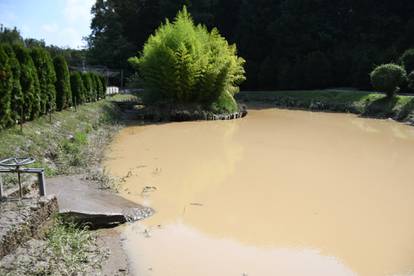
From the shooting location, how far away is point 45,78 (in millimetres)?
9281

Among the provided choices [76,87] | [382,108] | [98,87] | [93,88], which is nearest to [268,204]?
[76,87]

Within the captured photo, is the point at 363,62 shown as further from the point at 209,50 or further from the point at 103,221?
the point at 103,221

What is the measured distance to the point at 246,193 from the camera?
6082mm

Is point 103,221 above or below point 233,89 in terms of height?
below

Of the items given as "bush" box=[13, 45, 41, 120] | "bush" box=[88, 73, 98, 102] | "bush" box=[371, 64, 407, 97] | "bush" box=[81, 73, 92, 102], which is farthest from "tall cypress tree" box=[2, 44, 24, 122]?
"bush" box=[371, 64, 407, 97]

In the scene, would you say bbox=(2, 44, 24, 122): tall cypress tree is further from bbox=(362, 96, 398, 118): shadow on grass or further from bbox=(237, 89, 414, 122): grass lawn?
bbox=(362, 96, 398, 118): shadow on grass

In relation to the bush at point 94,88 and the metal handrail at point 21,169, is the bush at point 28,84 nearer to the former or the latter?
the metal handrail at point 21,169

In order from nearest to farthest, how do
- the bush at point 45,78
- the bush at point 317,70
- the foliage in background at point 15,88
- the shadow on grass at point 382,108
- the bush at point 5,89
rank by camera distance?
the bush at point 5,89
the foliage in background at point 15,88
the bush at point 45,78
the shadow on grass at point 382,108
the bush at point 317,70

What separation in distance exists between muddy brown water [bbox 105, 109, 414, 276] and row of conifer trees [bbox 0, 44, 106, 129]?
1.75 meters

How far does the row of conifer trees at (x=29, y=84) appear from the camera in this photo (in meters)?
7.13

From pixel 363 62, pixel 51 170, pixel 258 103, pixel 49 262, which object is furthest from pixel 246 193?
pixel 363 62

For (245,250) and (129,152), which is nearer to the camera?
(245,250)

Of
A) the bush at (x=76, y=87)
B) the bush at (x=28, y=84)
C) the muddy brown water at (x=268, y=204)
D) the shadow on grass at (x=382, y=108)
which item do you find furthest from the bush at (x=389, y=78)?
the bush at (x=28, y=84)

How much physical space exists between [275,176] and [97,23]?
2432 centimetres
